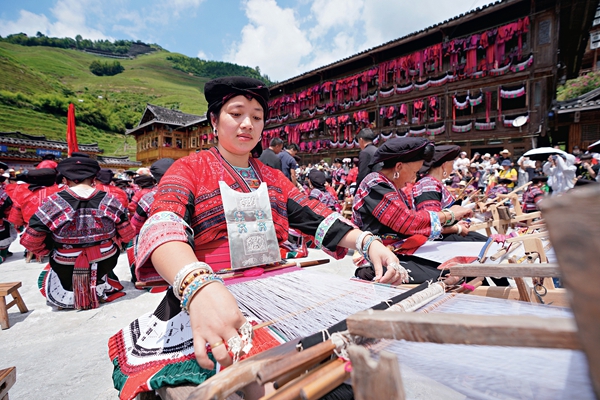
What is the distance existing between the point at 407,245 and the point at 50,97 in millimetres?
62327

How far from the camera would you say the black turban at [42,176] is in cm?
601

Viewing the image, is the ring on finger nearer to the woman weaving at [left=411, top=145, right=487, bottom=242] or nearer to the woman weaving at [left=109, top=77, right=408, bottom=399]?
the woman weaving at [left=109, top=77, right=408, bottom=399]

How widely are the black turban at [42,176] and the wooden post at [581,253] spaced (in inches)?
308

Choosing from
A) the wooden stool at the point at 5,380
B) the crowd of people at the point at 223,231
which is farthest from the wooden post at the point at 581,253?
the wooden stool at the point at 5,380

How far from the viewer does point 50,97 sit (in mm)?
47406

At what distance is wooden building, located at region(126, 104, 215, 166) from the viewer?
31.9 m

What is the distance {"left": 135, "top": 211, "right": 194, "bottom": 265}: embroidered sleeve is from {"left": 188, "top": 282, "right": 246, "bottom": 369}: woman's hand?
0.96 ft

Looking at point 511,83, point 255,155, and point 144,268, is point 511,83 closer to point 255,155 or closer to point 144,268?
point 255,155

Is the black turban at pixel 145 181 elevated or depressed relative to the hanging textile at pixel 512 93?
depressed

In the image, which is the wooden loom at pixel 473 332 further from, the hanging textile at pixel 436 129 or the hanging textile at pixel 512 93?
Result: the hanging textile at pixel 436 129

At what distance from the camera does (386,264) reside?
147 cm

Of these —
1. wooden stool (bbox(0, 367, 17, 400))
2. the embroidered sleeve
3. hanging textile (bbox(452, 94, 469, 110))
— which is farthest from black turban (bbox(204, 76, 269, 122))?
hanging textile (bbox(452, 94, 469, 110))

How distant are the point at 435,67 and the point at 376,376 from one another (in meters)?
16.6

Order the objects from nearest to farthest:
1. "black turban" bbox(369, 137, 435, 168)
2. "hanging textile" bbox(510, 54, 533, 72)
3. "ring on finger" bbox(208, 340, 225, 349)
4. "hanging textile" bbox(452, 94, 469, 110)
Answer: "ring on finger" bbox(208, 340, 225, 349), "black turban" bbox(369, 137, 435, 168), "hanging textile" bbox(510, 54, 533, 72), "hanging textile" bbox(452, 94, 469, 110)
